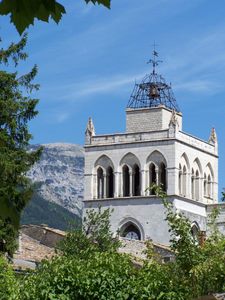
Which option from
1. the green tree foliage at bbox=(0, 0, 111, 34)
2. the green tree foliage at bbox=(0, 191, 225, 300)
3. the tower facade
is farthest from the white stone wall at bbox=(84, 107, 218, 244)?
the green tree foliage at bbox=(0, 0, 111, 34)

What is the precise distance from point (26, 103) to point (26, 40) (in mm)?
2342

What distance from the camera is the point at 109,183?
8744 cm

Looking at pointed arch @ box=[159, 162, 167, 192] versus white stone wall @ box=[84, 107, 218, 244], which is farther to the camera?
pointed arch @ box=[159, 162, 167, 192]

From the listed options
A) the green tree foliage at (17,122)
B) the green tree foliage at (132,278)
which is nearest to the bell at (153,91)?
the green tree foliage at (17,122)

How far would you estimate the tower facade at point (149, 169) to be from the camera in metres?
83.3

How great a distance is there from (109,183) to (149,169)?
14.5ft

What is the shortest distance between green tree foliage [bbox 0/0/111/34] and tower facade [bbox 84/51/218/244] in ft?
251

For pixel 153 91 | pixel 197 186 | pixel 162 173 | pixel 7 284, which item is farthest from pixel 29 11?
pixel 153 91

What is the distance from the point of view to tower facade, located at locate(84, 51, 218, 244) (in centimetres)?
8331

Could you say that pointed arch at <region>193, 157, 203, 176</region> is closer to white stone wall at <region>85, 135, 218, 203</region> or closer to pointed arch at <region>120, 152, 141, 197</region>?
white stone wall at <region>85, 135, 218, 203</region>

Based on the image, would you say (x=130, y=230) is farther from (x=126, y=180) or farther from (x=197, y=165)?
(x=197, y=165)

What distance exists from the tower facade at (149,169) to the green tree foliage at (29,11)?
251 feet

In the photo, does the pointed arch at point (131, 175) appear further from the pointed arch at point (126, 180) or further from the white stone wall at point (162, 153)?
the white stone wall at point (162, 153)

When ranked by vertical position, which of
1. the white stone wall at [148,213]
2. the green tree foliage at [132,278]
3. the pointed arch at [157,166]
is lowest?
the green tree foliage at [132,278]
